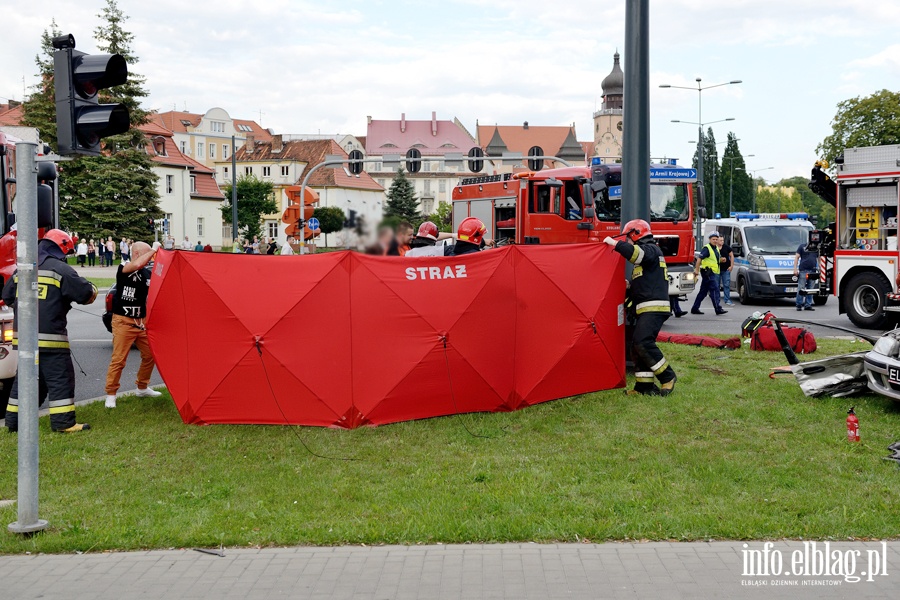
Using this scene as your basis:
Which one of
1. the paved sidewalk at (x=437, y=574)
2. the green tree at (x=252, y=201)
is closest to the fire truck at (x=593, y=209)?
the paved sidewalk at (x=437, y=574)

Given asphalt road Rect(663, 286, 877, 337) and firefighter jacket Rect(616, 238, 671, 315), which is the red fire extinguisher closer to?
firefighter jacket Rect(616, 238, 671, 315)

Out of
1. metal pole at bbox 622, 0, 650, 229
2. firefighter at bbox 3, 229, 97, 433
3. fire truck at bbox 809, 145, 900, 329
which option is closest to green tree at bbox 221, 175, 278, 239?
fire truck at bbox 809, 145, 900, 329

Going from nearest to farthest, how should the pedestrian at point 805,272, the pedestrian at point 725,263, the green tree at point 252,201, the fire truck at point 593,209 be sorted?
the fire truck at point 593,209 → the pedestrian at point 805,272 → the pedestrian at point 725,263 → the green tree at point 252,201

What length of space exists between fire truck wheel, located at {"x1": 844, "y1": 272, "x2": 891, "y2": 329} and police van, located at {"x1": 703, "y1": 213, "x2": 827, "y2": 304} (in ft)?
17.7

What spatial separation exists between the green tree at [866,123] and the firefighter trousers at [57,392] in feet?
222

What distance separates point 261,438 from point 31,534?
2.71 meters

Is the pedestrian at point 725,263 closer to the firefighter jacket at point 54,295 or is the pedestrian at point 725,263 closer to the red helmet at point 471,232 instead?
the red helmet at point 471,232

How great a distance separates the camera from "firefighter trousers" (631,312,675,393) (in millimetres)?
9820

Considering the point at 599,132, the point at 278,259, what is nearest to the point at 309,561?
the point at 278,259

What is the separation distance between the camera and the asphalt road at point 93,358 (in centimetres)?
1179

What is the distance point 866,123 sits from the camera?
2788 inches

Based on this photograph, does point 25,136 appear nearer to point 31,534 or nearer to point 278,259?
point 278,259

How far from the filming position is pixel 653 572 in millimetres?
5090

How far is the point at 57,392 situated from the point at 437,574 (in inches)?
206
